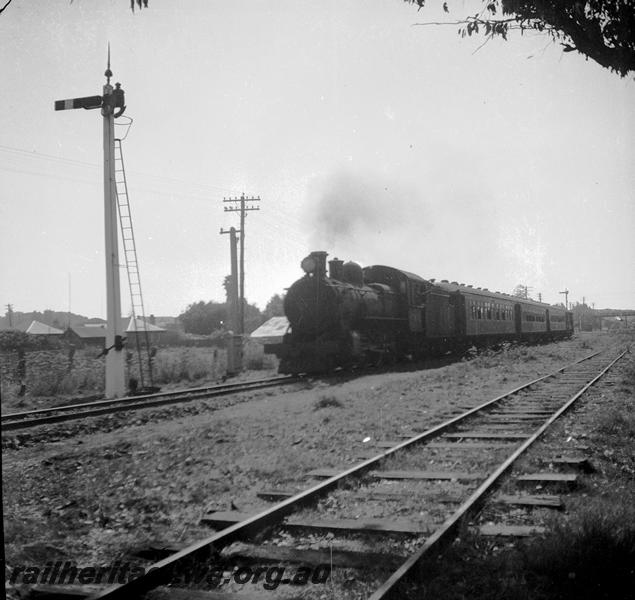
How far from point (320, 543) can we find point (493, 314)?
27363 millimetres

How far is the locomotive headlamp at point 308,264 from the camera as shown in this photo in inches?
698

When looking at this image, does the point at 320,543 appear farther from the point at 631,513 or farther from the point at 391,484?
the point at 631,513

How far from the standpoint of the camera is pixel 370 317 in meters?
18.5

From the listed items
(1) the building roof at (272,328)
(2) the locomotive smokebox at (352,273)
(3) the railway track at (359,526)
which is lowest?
(3) the railway track at (359,526)

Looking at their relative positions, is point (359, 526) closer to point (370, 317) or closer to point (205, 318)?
point (370, 317)

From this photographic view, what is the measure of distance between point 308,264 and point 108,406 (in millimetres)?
7702

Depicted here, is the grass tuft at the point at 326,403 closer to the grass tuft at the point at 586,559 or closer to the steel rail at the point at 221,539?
the steel rail at the point at 221,539

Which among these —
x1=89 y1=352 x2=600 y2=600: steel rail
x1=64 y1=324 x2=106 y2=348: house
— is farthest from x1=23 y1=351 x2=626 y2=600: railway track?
x1=64 y1=324 x2=106 y2=348: house

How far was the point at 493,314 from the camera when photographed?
30.0 meters

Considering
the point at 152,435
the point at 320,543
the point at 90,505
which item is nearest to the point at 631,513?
the point at 320,543

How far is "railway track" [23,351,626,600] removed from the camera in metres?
3.45

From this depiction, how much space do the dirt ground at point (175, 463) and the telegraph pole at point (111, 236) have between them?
3345mm

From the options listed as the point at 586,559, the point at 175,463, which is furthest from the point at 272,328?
the point at 586,559

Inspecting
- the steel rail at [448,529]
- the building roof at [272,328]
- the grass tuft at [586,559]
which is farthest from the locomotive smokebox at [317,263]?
the building roof at [272,328]
